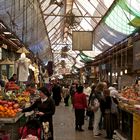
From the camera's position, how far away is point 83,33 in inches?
1001

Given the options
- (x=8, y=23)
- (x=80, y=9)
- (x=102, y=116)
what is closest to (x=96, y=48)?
(x=80, y=9)

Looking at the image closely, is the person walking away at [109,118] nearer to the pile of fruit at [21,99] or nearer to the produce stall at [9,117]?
the pile of fruit at [21,99]

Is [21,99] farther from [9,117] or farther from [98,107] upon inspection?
[98,107]

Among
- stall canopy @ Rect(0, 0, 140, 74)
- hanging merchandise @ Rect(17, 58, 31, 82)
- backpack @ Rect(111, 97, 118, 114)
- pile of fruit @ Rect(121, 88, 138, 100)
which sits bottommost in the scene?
backpack @ Rect(111, 97, 118, 114)

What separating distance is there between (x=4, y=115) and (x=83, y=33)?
57.3 ft

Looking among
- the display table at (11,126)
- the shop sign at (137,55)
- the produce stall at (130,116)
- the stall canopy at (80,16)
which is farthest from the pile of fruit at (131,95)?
the display table at (11,126)

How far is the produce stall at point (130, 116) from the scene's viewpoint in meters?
9.57

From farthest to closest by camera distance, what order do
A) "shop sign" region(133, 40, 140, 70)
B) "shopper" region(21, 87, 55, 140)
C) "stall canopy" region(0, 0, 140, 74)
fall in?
1. "stall canopy" region(0, 0, 140, 74)
2. "shop sign" region(133, 40, 140, 70)
3. "shopper" region(21, 87, 55, 140)

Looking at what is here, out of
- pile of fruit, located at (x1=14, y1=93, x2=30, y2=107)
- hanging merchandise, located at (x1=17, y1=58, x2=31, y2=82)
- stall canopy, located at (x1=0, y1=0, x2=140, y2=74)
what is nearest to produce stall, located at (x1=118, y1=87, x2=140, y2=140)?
stall canopy, located at (x1=0, y1=0, x2=140, y2=74)

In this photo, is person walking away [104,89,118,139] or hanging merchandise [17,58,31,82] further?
hanging merchandise [17,58,31,82]

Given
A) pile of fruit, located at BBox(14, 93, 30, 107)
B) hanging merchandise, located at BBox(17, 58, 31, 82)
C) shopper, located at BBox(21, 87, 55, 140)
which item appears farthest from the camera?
hanging merchandise, located at BBox(17, 58, 31, 82)

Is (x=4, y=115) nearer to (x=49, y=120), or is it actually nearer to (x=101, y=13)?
(x=49, y=120)

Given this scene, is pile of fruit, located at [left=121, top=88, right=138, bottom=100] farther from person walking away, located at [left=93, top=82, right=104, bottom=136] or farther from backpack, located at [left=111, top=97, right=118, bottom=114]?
person walking away, located at [left=93, top=82, right=104, bottom=136]

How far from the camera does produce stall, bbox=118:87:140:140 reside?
31.4 ft
